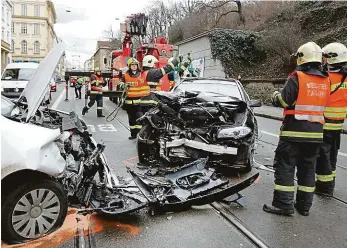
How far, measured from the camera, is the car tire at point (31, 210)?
126 inches

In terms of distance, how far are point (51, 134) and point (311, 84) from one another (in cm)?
287

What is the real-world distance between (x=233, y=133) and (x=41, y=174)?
8.31ft

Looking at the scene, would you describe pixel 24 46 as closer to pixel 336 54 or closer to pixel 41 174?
pixel 336 54

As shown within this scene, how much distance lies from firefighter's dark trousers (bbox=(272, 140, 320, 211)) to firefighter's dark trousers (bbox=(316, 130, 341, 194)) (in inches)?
29.2

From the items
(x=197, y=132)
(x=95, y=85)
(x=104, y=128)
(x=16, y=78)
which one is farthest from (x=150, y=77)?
(x=16, y=78)

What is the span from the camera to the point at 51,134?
3424mm

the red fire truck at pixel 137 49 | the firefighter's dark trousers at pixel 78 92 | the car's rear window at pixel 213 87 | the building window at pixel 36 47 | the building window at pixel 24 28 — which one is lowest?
the firefighter's dark trousers at pixel 78 92

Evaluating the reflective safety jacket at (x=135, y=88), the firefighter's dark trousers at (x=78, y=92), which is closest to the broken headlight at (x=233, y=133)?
the reflective safety jacket at (x=135, y=88)

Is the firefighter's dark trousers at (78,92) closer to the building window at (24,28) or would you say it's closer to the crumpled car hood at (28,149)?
the crumpled car hood at (28,149)

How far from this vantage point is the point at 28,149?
10.3ft

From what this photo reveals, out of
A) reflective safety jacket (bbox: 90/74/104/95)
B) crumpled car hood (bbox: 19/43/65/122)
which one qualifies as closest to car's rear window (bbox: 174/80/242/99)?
crumpled car hood (bbox: 19/43/65/122)

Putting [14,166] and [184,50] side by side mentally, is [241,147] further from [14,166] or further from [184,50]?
[184,50]

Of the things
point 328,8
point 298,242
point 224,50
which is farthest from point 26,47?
point 298,242

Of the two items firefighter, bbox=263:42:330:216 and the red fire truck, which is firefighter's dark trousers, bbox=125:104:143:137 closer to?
firefighter, bbox=263:42:330:216
